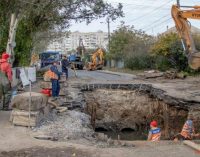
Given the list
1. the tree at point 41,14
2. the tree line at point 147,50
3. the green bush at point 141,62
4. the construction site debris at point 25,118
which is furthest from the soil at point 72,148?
the green bush at point 141,62

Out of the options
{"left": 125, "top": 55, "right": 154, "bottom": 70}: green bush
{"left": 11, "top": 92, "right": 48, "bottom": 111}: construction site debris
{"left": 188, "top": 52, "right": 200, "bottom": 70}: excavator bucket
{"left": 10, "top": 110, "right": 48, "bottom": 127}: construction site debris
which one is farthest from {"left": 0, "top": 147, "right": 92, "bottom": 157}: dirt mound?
{"left": 125, "top": 55, "right": 154, "bottom": 70}: green bush

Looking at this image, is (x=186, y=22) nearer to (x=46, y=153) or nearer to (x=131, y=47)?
(x=46, y=153)

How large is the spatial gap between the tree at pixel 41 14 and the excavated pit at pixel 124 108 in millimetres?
7359

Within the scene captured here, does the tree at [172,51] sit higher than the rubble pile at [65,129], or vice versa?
Result: the tree at [172,51]

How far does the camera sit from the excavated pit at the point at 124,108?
2478 centimetres

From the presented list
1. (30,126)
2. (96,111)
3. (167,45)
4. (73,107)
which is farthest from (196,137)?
(167,45)

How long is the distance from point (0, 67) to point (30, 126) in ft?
10.1

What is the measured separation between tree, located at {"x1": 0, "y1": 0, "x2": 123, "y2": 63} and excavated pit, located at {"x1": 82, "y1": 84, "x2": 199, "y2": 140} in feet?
24.1

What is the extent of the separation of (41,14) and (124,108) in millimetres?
10107

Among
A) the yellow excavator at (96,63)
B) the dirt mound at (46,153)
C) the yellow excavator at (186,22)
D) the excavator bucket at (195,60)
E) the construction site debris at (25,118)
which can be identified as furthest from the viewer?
the yellow excavator at (96,63)

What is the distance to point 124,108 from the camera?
26.0 meters

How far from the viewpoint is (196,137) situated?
1686 cm

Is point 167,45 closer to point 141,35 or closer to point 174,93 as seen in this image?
point 174,93

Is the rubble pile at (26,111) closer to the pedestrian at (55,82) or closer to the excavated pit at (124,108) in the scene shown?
the pedestrian at (55,82)
